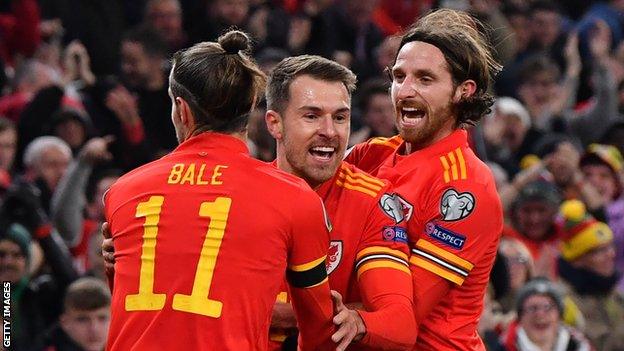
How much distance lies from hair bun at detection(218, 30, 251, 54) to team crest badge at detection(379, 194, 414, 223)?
A: 2.55 ft

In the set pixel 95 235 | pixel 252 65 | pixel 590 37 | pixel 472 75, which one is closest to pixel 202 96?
pixel 252 65

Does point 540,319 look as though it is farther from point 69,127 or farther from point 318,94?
point 318,94

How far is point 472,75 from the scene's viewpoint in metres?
5.88

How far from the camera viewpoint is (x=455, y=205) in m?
5.66

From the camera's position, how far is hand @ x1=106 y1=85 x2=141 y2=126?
10930mm

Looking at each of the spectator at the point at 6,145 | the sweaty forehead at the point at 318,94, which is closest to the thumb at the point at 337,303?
the sweaty forehead at the point at 318,94

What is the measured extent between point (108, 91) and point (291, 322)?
226 inches

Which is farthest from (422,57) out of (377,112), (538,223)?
(377,112)

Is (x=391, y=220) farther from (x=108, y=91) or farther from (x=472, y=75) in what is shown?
(x=108, y=91)

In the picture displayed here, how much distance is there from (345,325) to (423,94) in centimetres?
97

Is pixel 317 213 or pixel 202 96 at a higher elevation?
pixel 202 96

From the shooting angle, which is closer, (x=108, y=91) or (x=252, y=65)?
(x=252, y=65)

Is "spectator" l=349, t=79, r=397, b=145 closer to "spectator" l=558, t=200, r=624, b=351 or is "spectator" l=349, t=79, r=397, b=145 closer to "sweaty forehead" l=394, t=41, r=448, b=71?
"spectator" l=558, t=200, r=624, b=351

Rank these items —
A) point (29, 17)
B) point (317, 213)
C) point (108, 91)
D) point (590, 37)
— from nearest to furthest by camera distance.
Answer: point (317, 213) → point (108, 91) → point (29, 17) → point (590, 37)
